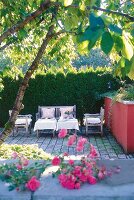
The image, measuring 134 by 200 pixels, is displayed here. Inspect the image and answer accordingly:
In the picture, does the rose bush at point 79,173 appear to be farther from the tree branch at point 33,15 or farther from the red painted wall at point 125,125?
the red painted wall at point 125,125

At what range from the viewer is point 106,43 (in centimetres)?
100

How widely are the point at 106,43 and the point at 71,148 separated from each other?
783cm

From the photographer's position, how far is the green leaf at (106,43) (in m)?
1.00

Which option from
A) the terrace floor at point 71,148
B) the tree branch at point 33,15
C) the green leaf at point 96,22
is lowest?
the terrace floor at point 71,148

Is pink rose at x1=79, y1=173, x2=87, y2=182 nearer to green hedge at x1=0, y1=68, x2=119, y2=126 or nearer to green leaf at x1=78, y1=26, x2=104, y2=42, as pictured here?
green leaf at x1=78, y1=26, x2=104, y2=42

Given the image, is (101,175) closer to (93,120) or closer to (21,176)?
(21,176)

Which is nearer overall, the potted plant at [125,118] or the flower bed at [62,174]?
the flower bed at [62,174]

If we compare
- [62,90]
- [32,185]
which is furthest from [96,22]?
[62,90]

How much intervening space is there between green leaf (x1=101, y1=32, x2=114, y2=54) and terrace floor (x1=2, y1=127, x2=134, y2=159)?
679 centimetres

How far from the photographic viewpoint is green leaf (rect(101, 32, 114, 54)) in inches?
39.3

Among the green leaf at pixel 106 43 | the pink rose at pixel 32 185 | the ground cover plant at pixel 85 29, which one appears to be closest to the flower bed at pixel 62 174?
the pink rose at pixel 32 185

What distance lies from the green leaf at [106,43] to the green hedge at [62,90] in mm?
11369

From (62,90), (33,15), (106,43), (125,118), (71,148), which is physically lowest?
(71,148)

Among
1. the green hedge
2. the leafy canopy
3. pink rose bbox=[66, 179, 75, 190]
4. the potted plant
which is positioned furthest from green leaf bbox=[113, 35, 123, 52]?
the green hedge
